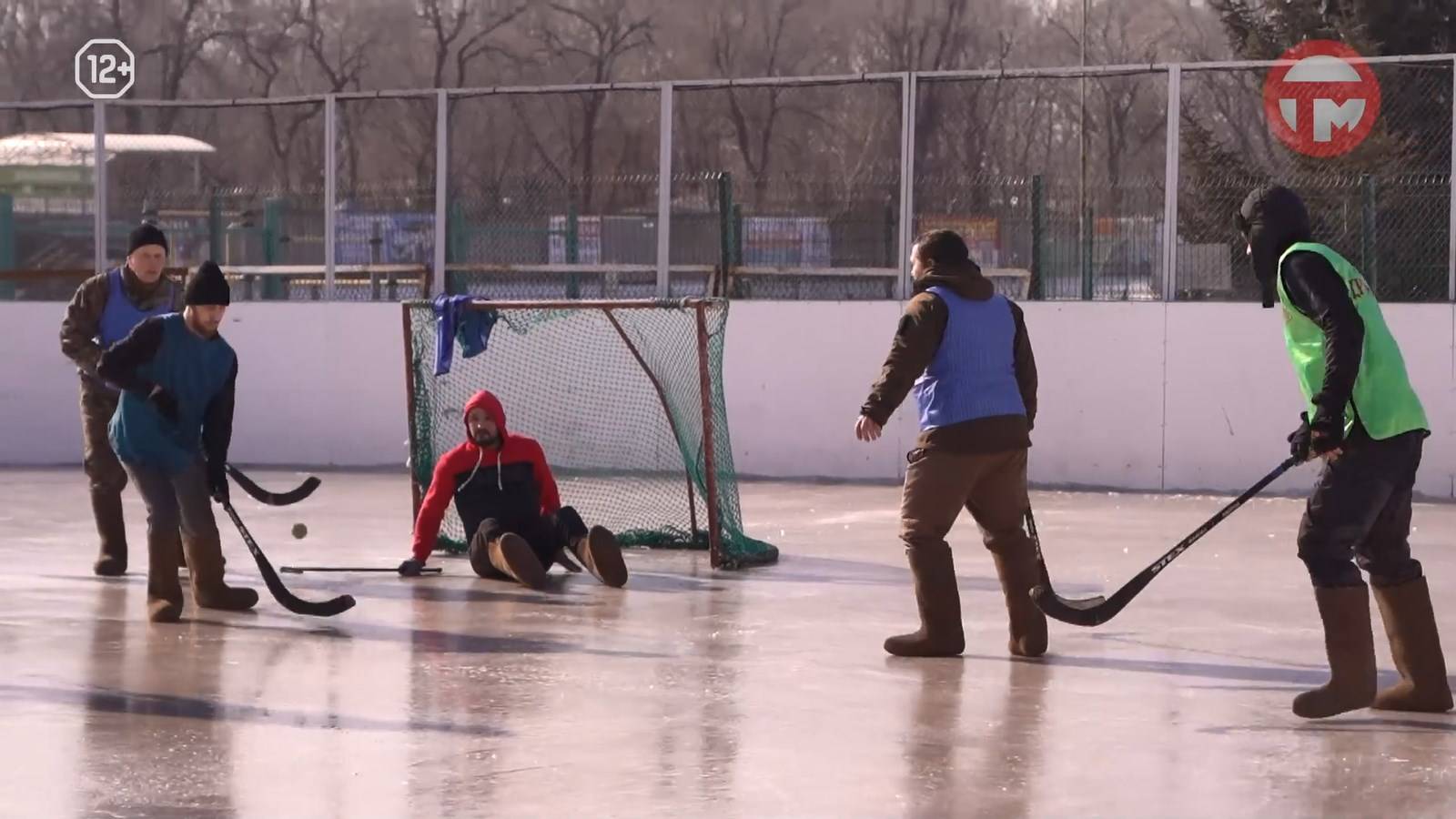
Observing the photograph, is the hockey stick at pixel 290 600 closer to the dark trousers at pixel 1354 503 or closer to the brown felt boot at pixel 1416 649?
the dark trousers at pixel 1354 503

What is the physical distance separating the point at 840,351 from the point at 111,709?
9.48 meters

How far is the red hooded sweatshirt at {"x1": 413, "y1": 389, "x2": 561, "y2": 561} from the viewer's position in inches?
412

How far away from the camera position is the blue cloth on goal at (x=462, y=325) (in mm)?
11820

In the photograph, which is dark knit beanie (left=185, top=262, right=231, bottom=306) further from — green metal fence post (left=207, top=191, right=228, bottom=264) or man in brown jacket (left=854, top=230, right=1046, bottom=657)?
green metal fence post (left=207, top=191, right=228, bottom=264)

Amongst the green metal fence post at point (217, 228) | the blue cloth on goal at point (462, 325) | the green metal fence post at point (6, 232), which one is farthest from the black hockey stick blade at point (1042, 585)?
the green metal fence post at point (6, 232)

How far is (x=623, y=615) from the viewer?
9.27 m

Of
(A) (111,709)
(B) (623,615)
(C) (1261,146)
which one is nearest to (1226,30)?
(C) (1261,146)

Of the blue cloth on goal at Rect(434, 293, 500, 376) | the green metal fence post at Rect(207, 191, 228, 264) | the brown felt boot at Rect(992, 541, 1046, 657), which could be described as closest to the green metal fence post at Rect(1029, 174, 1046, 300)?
the blue cloth on goal at Rect(434, 293, 500, 376)

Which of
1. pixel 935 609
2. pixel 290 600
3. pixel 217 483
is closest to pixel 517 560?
pixel 290 600

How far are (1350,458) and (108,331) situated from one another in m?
5.95

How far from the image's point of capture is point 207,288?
8.94 meters

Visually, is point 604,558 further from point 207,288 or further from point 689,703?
point 689,703

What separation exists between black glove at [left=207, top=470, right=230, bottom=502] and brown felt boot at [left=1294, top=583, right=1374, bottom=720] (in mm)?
4469

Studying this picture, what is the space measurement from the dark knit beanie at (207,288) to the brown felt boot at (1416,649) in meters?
4.71
